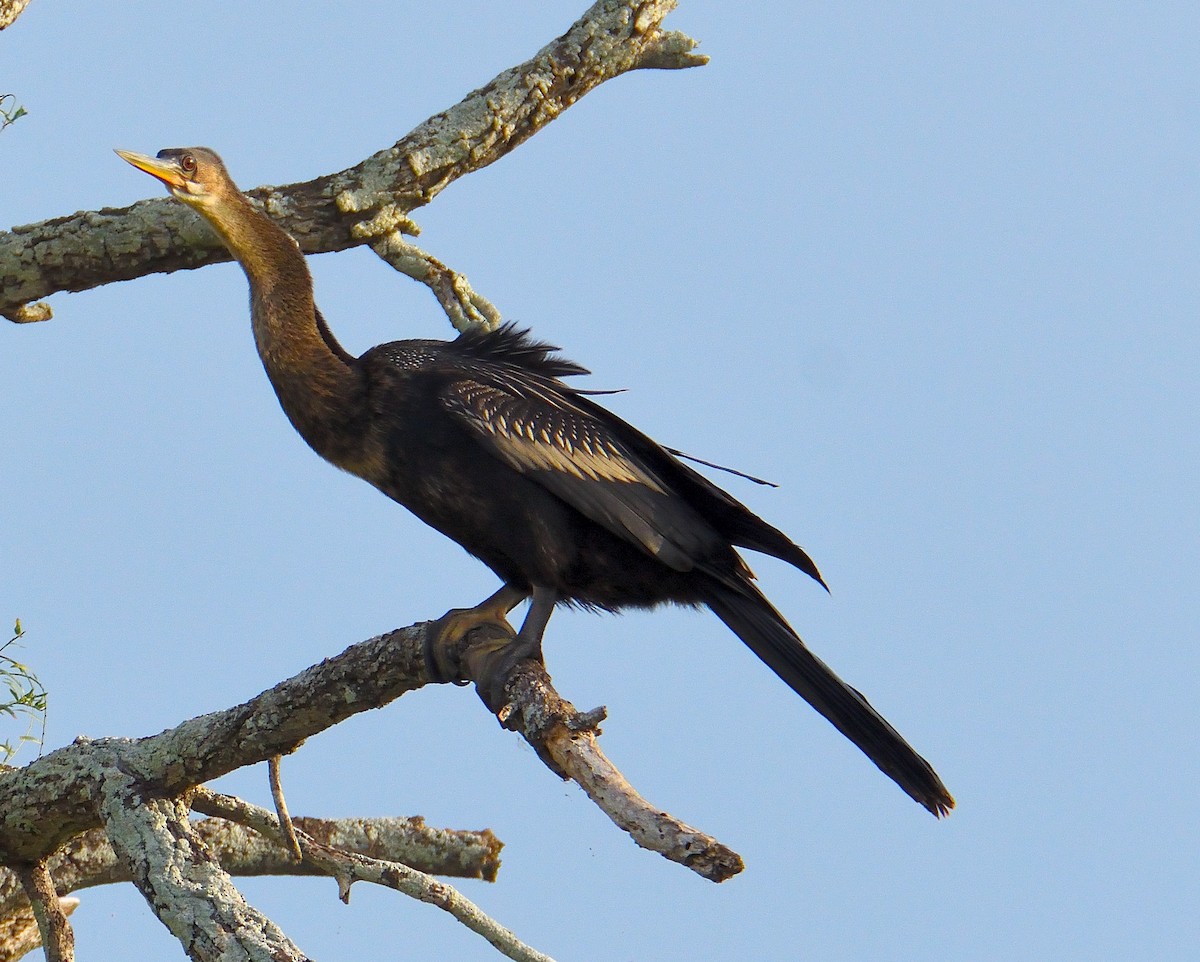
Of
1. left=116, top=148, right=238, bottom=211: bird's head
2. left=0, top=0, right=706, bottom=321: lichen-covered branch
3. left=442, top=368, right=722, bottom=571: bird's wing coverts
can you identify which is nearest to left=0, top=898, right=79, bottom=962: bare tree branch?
left=0, top=0, right=706, bottom=321: lichen-covered branch

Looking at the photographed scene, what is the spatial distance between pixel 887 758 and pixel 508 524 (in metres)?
1.11

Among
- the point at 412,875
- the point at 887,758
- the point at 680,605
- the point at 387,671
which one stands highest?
the point at 680,605

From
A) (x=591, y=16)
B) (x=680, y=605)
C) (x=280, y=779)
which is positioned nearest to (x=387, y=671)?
(x=280, y=779)

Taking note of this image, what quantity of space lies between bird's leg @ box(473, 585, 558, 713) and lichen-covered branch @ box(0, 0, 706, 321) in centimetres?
140

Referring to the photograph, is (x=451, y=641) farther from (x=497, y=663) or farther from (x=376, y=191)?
(x=376, y=191)

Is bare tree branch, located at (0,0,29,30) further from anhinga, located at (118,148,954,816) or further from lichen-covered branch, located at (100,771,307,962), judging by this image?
lichen-covered branch, located at (100,771,307,962)

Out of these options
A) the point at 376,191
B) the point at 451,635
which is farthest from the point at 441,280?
the point at 451,635

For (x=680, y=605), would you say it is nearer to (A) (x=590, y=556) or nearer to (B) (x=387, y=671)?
(A) (x=590, y=556)

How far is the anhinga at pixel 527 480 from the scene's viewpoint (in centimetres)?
355

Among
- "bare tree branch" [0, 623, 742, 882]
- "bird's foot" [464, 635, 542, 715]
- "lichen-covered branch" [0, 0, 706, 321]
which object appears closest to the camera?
"bird's foot" [464, 635, 542, 715]

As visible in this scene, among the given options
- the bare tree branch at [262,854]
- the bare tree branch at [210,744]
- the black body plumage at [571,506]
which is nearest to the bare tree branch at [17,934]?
the bare tree branch at [262,854]

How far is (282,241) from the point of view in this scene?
4.04m

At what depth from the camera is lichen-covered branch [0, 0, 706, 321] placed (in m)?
3.99

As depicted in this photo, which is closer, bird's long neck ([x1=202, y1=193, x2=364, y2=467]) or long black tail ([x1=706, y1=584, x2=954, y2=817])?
long black tail ([x1=706, y1=584, x2=954, y2=817])
